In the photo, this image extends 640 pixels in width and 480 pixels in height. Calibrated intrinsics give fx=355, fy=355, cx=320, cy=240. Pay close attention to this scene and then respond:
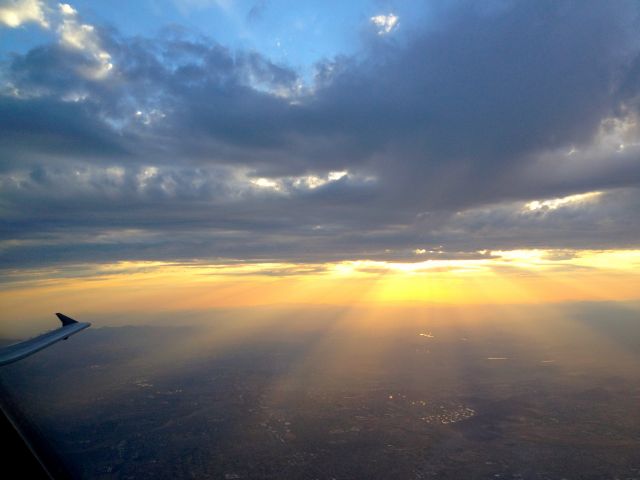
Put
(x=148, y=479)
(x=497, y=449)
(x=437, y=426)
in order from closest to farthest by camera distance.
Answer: (x=148, y=479)
(x=497, y=449)
(x=437, y=426)

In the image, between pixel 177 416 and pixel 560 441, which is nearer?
pixel 560 441

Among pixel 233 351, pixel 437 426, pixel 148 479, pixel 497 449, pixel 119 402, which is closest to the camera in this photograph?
pixel 148 479

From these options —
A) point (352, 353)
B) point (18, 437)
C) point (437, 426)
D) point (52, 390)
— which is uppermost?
point (18, 437)

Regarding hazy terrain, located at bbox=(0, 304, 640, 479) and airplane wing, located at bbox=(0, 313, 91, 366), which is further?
hazy terrain, located at bbox=(0, 304, 640, 479)

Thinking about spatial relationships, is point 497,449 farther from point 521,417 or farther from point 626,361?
point 626,361

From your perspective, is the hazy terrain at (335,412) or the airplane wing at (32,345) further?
the hazy terrain at (335,412)

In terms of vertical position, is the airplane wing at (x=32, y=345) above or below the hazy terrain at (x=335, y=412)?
above

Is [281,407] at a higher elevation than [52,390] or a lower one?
lower

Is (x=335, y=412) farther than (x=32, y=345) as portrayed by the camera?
Yes

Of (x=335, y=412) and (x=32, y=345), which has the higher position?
(x=32, y=345)

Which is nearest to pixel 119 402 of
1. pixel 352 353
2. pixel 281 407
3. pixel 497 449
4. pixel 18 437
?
pixel 281 407

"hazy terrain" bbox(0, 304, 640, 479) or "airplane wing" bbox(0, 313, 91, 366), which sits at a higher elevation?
"airplane wing" bbox(0, 313, 91, 366)
